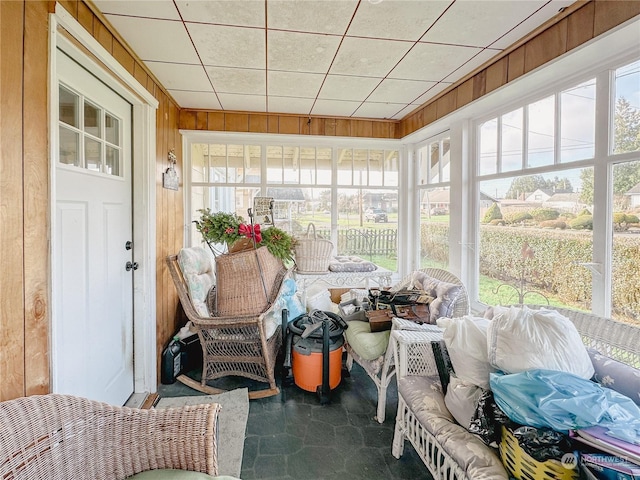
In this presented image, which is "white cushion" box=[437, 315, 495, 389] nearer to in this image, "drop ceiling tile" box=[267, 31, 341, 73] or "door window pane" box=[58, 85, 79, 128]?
"drop ceiling tile" box=[267, 31, 341, 73]

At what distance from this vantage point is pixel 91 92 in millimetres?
1821

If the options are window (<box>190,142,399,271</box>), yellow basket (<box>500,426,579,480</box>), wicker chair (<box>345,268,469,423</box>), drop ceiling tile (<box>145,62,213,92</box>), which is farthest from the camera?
window (<box>190,142,399,271</box>)

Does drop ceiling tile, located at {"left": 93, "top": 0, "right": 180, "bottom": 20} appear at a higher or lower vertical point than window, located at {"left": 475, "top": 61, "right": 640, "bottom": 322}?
higher

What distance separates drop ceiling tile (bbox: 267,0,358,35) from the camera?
1.62 metres

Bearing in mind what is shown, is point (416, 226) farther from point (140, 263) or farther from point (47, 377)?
point (47, 377)

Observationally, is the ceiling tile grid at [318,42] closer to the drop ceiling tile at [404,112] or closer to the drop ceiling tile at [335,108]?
the drop ceiling tile at [335,108]

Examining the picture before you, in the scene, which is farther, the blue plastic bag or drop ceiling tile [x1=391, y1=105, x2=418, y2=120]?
drop ceiling tile [x1=391, y1=105, x2=418, y2=120]

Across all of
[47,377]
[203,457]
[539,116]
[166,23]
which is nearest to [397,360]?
[203,457]

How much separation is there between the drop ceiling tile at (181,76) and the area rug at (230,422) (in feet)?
8.16

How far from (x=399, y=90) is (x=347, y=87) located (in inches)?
18.7

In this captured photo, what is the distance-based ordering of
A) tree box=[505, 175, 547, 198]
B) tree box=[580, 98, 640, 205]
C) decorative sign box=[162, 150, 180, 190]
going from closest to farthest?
tree box=[580, 98, 640, 205] → tree box=[505, 175, 547, 198] → decorative sign box=[162, 150, 180, 190]

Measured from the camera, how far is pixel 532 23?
179 centimetres

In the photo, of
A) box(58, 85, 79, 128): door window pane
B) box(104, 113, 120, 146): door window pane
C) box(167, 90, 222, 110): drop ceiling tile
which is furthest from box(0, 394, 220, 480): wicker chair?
box(167, 90, 222, 110): drop ceiling tile

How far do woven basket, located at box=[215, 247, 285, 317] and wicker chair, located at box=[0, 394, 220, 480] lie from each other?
115cm
